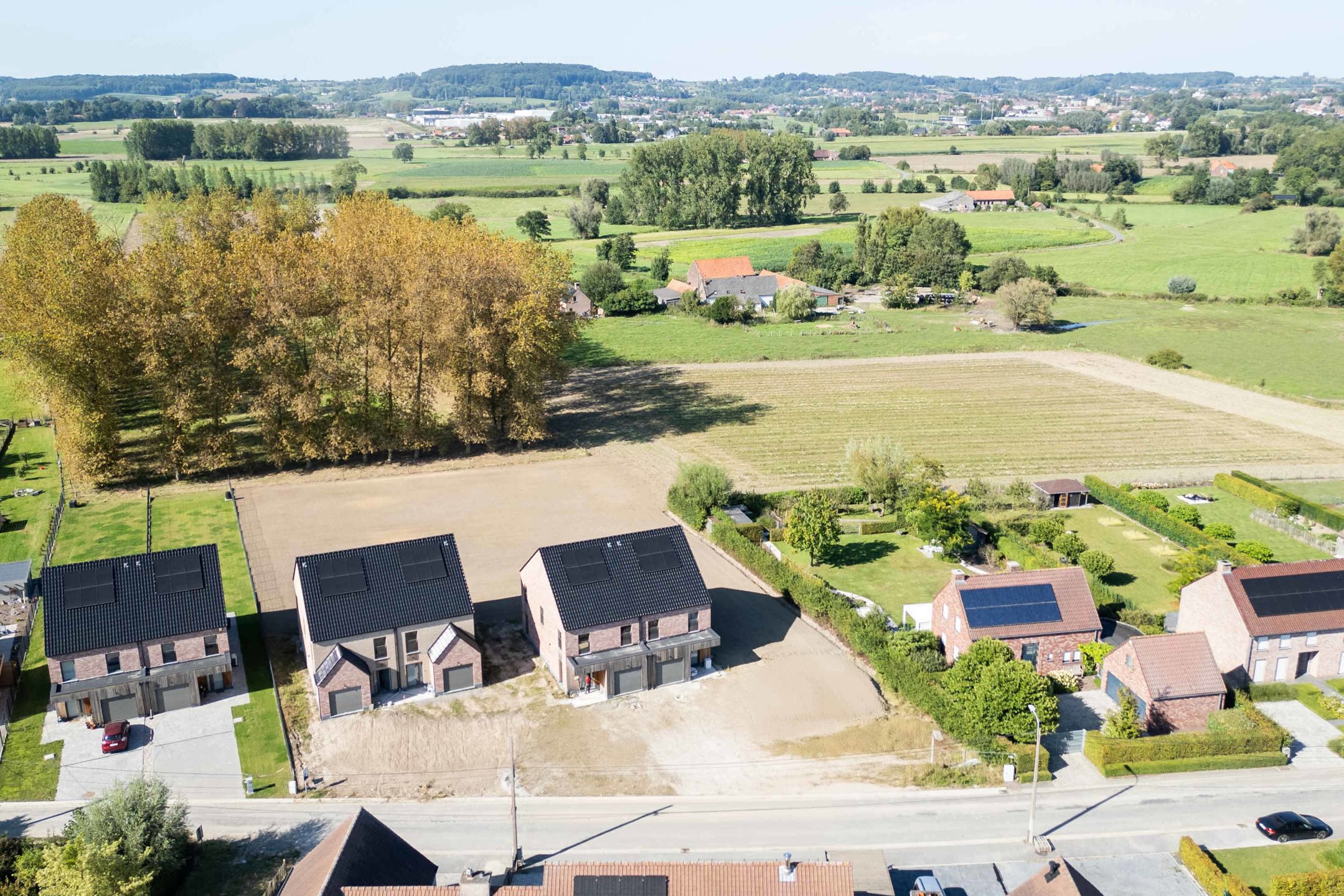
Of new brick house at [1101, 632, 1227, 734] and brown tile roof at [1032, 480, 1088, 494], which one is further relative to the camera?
brown tile roof at [1032, 480, 1088, 494]

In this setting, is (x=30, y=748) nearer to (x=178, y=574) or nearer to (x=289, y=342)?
(x=178, y=574)

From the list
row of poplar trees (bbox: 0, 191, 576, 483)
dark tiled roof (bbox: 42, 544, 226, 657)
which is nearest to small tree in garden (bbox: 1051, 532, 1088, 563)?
row of poplar trees (bbox: 0, 191, 576, 483)

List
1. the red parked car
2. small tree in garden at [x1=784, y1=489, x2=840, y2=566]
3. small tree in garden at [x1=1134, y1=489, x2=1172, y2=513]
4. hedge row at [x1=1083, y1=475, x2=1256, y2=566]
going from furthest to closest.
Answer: small tree in garden at [x1=1134, y1=489, x2=1172, y2=513], hedge row at [x1=1083, y1=475, x2=1256, y2=566], small tree in garden at [x1=784, y1=489, x2=840, y2=566], the red parked car

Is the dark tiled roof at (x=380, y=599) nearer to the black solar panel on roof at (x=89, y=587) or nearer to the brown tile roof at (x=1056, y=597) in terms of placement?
the black solar panel on roof at (x=89, y=587)

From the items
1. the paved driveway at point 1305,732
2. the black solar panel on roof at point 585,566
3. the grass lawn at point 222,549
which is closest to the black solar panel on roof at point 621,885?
the grass lawn at point 222,549

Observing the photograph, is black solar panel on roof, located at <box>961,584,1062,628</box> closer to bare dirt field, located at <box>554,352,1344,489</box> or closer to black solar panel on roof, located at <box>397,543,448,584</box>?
black solar panel on roof, located at <box>397,543,448,584</box>

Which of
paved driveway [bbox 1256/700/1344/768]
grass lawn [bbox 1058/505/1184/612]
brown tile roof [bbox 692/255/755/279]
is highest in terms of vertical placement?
brown tile roof [bbox 692/255/755/279]

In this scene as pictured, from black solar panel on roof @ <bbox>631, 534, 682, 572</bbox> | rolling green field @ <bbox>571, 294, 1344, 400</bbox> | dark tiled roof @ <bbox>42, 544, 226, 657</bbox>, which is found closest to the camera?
dark tiled roof @ <bbox>42, 544, 226, 657</bbox>
